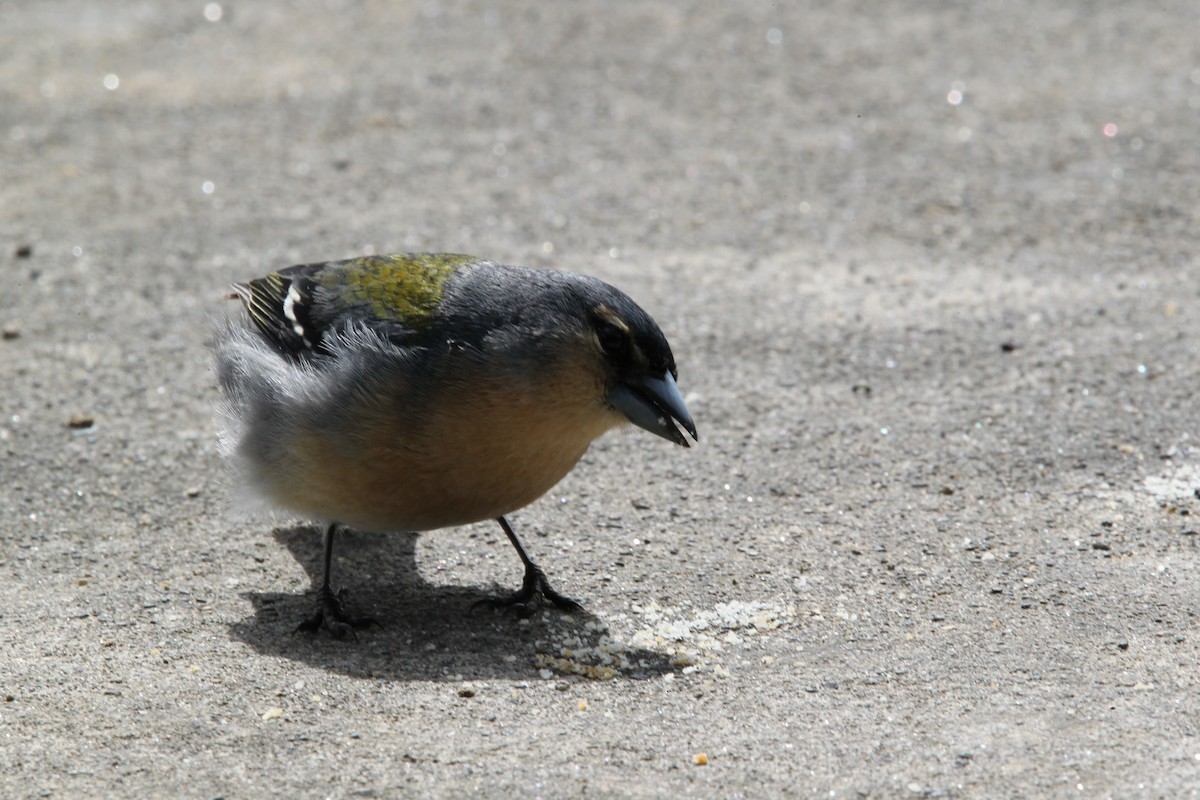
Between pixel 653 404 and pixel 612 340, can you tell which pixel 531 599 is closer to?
pixel 653 404

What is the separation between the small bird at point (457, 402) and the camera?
4.58 metres

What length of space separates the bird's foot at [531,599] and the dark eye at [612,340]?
0.89 metres

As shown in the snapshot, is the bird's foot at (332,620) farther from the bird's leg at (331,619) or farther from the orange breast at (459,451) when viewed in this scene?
the orange breast at (459,451)

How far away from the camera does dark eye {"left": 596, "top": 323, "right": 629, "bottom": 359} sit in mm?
4660

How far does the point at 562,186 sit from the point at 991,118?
120 inches

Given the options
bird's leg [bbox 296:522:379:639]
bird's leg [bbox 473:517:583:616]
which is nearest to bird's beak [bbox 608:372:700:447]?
bird's leg [bbox 473:517:583:616]

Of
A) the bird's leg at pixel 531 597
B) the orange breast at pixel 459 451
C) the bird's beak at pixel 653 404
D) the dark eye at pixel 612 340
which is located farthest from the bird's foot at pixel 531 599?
the dark eye at pixel 612 340

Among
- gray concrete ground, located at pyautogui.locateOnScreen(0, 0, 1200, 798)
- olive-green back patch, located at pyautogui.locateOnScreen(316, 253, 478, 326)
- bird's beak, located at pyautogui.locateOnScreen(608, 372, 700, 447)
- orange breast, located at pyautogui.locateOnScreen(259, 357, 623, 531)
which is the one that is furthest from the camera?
olive-green back patch, located at pyautogui.locateOnScreen(316, 253, 478, 326)

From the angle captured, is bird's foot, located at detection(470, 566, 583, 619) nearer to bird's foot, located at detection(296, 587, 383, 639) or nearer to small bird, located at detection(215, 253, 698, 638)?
small bird, located at detection(215, 253, 698, 638)

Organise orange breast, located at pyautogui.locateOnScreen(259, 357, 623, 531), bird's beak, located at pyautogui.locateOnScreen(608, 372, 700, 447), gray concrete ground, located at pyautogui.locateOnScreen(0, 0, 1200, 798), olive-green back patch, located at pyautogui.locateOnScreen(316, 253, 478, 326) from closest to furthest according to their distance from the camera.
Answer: gray concrete ground, located at pyautogui.locateOnScreen(0, 0, 1200, 798), orange breast, located at pyautogui.locateOnScreen(259, 357, 623, 531), bird's beak, located at pyautogui.locateOnScreen(608, 372, 700, 447), olive-green back patch, located at pyautogui.locateOnScreen(316, 253, 478, 326)

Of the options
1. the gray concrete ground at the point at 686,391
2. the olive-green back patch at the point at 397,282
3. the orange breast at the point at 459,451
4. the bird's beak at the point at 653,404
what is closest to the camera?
the gray concrete ground at the point at 686,391

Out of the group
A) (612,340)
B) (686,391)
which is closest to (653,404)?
(612,340)

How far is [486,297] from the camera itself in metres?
4.82

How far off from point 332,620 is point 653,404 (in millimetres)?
1362
